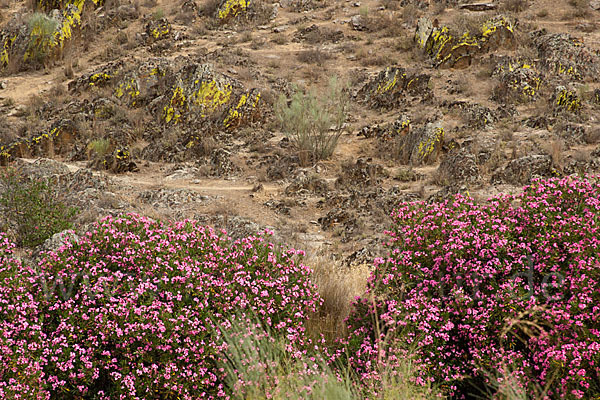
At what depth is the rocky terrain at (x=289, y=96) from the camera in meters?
10.4

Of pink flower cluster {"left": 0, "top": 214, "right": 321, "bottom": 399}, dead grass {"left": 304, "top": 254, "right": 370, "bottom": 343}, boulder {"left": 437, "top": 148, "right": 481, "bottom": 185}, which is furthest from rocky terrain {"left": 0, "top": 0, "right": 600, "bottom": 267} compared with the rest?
pink flower cluster {"left": 0, "top": 214, "right": 321, "bottom": 399}

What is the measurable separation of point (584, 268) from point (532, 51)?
13.4 m

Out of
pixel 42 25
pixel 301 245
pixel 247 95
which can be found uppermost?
pixel 42 25

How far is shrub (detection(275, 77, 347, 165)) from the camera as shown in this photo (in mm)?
12859

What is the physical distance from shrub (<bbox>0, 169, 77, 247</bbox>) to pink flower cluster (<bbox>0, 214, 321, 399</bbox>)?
3418 mm

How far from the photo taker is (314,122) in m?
13.1

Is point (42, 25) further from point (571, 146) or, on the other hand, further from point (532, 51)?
point (571, 146)

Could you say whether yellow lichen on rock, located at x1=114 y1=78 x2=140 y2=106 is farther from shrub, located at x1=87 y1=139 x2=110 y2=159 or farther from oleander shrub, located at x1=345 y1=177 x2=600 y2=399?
oleander shrub, located at x1=345 y1=177 x2=600 y2=399

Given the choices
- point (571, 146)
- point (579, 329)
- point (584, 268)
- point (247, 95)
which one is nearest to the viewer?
point (579, 329)

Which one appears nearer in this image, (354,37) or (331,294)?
(331,294)

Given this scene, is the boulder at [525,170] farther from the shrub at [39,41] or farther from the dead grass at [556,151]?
the shrub at [39,41]

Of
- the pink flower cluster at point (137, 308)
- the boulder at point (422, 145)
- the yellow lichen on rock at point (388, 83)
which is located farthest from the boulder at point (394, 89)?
the pink flower cluster at point (137, 308)

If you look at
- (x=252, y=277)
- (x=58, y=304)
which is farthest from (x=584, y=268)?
(x=58, y=304)

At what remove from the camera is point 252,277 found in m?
4.63
